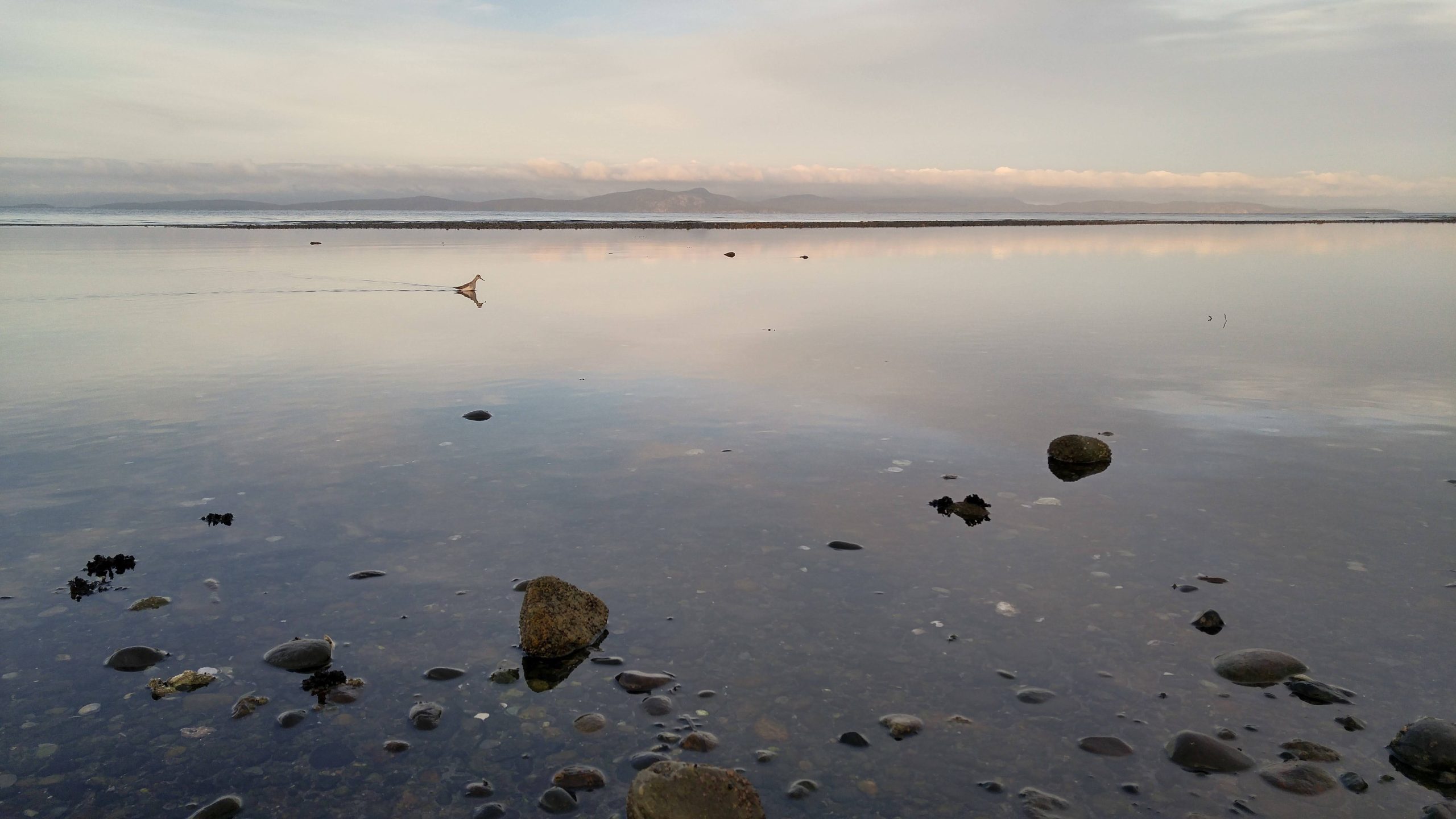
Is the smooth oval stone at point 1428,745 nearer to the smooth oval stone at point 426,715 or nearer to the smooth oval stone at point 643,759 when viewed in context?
the smooth oval stone at point 643,759

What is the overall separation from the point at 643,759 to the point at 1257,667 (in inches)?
→ 207

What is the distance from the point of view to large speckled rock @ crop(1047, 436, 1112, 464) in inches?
512

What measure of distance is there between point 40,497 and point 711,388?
11.3 meters

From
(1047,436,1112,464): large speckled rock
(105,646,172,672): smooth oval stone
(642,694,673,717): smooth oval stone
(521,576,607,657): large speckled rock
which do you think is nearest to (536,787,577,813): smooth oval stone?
(642,694,673,717): smooth oval stone

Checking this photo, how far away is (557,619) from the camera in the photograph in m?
7.80

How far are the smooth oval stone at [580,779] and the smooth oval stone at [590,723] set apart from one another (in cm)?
48

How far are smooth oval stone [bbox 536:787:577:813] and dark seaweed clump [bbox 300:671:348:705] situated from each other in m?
2.32

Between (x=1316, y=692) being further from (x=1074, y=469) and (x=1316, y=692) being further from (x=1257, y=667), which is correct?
(x=1074, y=469)

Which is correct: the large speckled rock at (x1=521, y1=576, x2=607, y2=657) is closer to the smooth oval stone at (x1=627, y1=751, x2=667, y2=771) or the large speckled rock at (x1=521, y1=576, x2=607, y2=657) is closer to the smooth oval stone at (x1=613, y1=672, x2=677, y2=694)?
the smooth oval stone at (x1=613, y1=672, x2=677, y2=694)

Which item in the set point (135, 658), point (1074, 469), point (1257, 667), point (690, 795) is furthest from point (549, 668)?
point (1074, 469)

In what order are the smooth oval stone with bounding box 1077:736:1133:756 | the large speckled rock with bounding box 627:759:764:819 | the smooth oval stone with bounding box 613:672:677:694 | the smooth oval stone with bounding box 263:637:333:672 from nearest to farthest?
the large speckled rock with bounding box 627:759:764:819 → the smooth oval stone with bounding box 1077:736:1133:756 → the smooth oval stone with bounding box 613:672:677:694 → the smooth oval stone with bounding box 263:637:333:672

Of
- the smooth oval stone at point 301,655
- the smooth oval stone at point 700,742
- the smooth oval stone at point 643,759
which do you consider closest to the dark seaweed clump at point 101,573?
the smooth oval stone at point 301,655

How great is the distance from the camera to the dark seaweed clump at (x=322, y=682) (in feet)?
23.2

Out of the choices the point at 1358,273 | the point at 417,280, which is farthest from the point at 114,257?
the point at 1358,273
